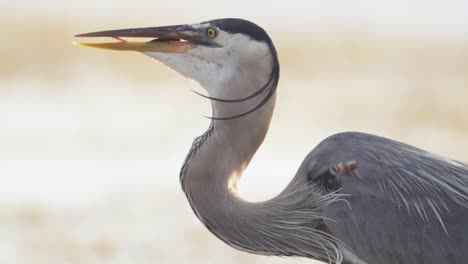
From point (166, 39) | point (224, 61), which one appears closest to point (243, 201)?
point (224, 61)

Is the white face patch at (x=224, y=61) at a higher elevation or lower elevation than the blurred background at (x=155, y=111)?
higher

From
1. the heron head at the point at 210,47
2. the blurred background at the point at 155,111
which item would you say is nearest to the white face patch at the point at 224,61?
the heron head at the point at 210,47

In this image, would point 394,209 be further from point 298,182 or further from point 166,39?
point 166,39

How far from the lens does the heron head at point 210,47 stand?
5746 mm

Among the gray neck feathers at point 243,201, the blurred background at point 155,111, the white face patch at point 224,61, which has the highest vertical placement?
the white face patch at point 224,61

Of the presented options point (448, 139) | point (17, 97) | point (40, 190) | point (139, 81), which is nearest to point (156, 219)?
point (40, 190)

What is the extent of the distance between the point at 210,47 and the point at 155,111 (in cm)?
729

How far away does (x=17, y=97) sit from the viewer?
44.2 ft

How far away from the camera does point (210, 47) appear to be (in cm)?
577

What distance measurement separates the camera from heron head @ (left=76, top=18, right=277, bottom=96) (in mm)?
5746

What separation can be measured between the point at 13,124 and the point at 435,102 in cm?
388

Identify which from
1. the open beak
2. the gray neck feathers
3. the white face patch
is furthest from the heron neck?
the open beak

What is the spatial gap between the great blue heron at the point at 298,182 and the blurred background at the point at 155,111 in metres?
2.48

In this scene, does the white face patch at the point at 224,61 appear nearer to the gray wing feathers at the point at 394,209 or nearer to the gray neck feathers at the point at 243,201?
the gray neck feathers at the point at 243,201
